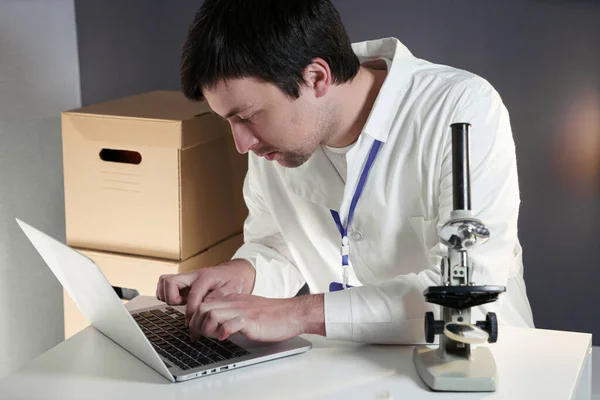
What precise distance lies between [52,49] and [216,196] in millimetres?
746

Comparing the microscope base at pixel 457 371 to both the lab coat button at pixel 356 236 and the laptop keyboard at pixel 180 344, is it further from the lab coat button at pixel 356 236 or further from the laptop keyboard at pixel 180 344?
the lab coat button at pixel 356 236

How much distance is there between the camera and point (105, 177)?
2.29m

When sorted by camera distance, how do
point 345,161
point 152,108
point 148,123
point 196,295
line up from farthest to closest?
point 152,108, point 148,123, point 345,161, point 196,295

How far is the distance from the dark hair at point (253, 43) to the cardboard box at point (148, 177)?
0.72 metres

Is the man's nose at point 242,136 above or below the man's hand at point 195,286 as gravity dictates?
above

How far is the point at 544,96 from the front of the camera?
2.24 m

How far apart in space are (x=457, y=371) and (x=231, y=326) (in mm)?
316

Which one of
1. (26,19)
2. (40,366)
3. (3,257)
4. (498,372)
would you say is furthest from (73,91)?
(498,372)

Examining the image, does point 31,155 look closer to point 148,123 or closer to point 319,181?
point 148,123

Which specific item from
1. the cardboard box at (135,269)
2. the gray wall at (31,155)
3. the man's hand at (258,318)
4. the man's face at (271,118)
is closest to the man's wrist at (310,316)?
the man's hand at (258,318)

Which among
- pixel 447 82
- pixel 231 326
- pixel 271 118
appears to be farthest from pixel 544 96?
pixel 231 326

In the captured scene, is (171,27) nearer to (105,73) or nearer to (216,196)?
(105,73)

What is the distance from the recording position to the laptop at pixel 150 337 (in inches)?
44.9

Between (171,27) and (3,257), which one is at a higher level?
(171,27)
